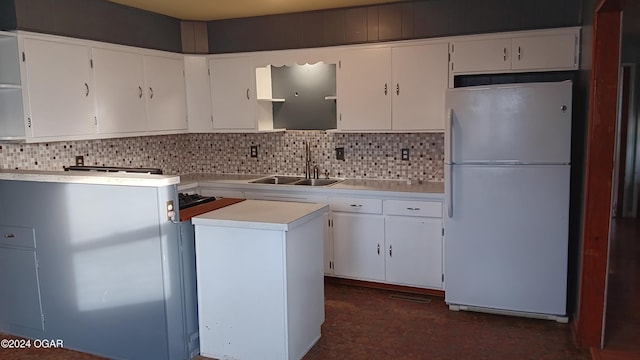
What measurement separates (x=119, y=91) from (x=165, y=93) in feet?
1.68

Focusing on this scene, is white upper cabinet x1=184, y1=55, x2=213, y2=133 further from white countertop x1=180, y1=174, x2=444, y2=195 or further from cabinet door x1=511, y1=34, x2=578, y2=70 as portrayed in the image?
cabinet door x1=511, y1=34, x2=578, y2=70

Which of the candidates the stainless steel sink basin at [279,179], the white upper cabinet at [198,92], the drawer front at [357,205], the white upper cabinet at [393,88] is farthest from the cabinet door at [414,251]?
the white upper cabinet at [198,92]

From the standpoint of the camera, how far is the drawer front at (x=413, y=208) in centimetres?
383

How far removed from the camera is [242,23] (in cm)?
464

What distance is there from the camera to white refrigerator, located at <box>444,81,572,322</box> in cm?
333

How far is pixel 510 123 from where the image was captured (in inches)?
133

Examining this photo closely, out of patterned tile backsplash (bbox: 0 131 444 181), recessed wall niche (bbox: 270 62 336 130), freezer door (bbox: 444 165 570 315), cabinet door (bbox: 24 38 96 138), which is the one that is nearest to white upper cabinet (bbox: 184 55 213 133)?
patterned tile backsplash (bbox: 0 131 444 181)

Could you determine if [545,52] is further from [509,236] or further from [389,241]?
[389,241]

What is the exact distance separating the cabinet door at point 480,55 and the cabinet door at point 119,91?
8.53 ft

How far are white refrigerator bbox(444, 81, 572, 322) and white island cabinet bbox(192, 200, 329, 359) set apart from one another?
1.17 m

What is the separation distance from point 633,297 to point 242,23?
4140mm

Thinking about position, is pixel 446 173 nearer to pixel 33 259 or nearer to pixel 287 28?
pixel 287 28

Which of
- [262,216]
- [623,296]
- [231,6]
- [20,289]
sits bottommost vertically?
[623,296]

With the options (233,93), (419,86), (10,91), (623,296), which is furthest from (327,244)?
(10,91)
